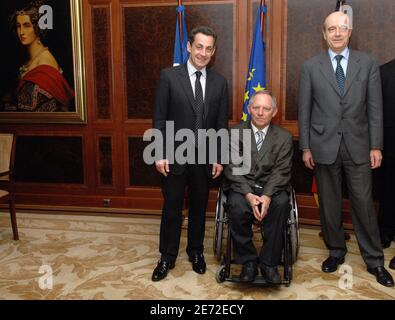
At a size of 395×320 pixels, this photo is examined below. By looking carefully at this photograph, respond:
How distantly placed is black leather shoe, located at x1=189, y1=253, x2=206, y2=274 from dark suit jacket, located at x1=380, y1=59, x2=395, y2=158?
1565 millimetres

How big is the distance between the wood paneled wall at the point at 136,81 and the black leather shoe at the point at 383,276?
1.15m

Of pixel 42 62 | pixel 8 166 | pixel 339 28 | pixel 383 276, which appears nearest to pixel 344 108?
pixel 339 28

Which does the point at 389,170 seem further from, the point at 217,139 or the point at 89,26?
the point at 89,26

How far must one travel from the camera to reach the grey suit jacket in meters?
2.57

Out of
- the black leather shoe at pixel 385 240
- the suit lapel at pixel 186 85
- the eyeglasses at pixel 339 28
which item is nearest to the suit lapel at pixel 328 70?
the eyeglasses at pixel 339 28

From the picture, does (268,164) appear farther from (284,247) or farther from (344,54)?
(344,54)

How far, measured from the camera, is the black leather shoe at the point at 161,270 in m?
2.66

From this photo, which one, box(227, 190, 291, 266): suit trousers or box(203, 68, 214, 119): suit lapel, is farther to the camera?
box(203, 68, 214, 119): suit lapel

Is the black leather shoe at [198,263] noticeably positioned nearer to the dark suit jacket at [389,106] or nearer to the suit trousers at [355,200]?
the suit trousers at [355,200]

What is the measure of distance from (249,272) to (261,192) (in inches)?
19.9

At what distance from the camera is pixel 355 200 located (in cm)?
268

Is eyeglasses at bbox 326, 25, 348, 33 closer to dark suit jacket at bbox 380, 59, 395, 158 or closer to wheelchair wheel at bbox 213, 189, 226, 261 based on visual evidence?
dark suit jacket at bbox 380, 59, 395, 158

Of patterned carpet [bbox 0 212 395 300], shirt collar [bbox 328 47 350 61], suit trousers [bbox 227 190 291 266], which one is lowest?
patterned carpet [bbox 0 212 395 300]

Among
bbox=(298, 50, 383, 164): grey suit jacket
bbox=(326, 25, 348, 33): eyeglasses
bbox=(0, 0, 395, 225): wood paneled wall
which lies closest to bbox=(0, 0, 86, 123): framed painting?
bbox=(0, 0, 395, 225): wood paneled wall
